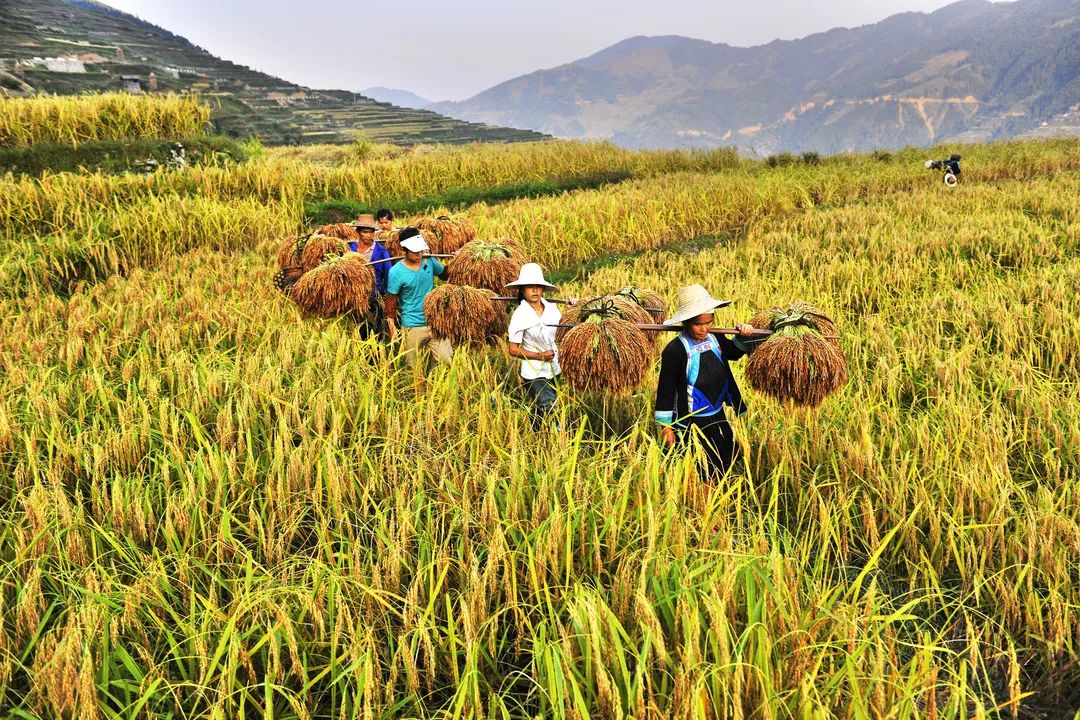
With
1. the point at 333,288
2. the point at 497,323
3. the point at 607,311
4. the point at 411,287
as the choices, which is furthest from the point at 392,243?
the point at 607,311

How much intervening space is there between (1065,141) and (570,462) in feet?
71.1

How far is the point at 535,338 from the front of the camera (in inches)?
138

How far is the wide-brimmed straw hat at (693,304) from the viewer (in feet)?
8.60

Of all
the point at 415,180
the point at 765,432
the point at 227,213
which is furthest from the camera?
the point at 415,180

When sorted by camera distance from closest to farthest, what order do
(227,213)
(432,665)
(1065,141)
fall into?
(432,665) → (227,213) → (1065,141)

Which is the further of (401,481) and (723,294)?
(723,294)

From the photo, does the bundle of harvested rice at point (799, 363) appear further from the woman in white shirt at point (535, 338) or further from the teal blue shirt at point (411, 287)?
the teal blue shirt at point (411, 287)

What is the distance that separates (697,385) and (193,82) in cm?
4257

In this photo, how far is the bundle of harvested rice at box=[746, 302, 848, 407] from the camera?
249 cm

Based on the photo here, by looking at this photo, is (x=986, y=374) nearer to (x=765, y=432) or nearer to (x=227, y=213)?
(x=765, y=432)

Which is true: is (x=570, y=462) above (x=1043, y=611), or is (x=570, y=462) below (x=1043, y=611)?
above

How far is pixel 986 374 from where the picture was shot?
3707 millimetres

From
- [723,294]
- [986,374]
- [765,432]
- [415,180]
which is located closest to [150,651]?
[765,432]

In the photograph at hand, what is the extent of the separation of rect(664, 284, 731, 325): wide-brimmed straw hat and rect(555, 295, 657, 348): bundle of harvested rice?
0.58 feet
